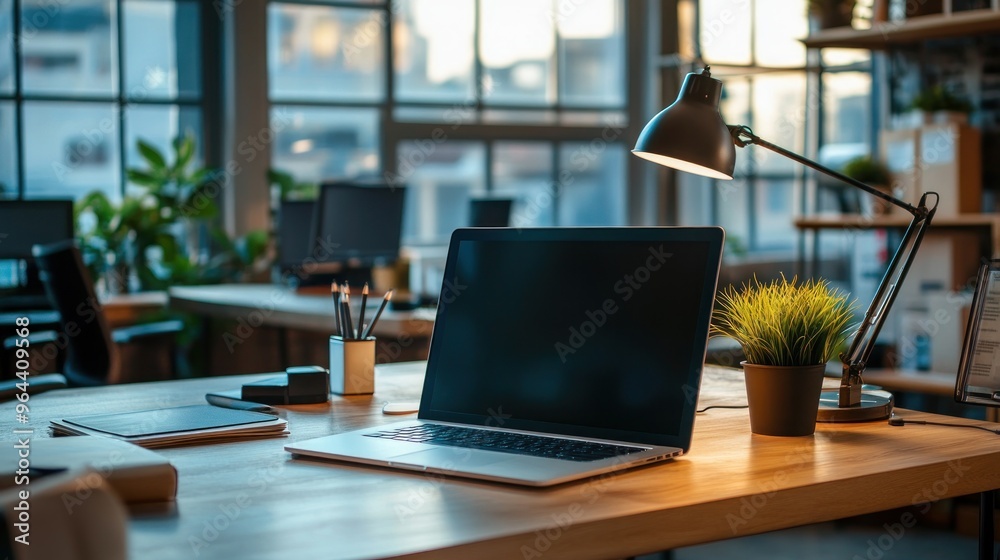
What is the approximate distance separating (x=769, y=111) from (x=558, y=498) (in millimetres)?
7209

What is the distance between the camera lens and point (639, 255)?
140cm

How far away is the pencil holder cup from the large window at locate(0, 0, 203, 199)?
420 centimetres

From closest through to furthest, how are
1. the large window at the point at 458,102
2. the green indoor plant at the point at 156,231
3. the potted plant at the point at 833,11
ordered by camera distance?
the potted plant at the point at 833,11, the green indoor plant at the point at 156,231, the large window at the point at 458,102

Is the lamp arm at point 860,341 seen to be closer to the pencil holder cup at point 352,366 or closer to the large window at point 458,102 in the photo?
→ the pencil holder cup at point 352,366

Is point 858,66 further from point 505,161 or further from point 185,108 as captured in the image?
point 185,108

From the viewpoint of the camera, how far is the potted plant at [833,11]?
411 cm

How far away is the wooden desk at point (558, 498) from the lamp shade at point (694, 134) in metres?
0.37

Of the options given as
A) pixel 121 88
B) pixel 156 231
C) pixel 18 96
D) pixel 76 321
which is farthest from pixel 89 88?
pixel 76 321

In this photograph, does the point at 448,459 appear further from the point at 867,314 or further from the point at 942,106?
the point at 942,106

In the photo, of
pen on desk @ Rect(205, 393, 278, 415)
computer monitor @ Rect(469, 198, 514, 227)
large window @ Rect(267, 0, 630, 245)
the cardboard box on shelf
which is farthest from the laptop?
large window @ Rect(267, 0, 630, 245)

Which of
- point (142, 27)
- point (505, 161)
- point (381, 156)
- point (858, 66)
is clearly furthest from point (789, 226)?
point (142, 27)

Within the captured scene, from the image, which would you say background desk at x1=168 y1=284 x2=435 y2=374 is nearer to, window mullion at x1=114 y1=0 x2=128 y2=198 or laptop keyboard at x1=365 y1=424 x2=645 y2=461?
window mullion at x1=114 y1=0 x2=128 y2=198

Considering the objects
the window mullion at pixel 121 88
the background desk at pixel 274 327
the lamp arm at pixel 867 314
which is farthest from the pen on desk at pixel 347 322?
the window mullion at pixel 121 88

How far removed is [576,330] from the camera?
56.2 inches
